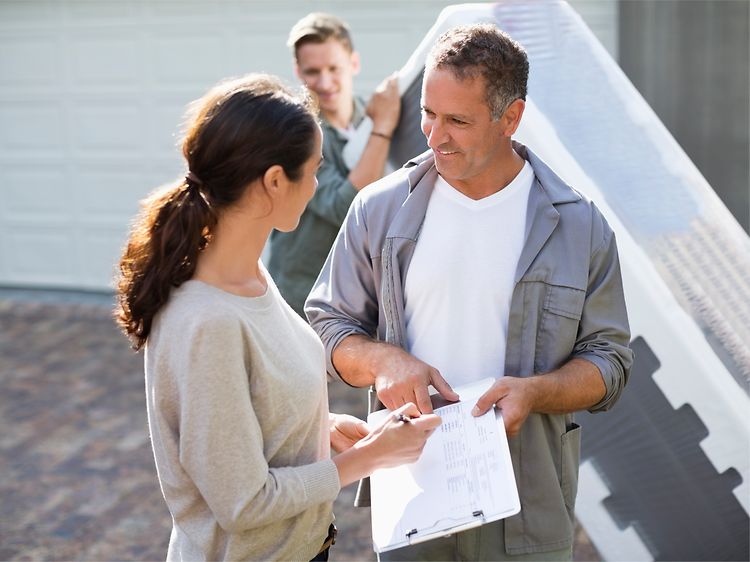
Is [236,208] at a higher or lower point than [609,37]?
higher

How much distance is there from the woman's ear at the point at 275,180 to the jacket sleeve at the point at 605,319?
2.88 ft

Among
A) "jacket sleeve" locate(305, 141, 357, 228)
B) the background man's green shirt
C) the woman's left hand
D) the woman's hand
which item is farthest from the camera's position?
the background man's green shirt

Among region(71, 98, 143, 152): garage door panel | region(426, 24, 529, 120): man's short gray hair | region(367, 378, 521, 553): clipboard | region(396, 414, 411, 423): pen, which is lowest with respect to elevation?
region(71, 98, 143, 152): garage door panel

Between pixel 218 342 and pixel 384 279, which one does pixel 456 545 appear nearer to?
pixel 384 279

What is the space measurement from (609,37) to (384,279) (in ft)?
16.2

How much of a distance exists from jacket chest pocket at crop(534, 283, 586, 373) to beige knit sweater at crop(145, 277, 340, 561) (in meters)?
0.63

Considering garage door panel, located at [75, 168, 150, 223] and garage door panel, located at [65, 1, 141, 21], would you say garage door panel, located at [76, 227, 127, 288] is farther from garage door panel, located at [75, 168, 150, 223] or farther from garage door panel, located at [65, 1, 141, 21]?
garage door panel, located at [65, 1, 141, 21]

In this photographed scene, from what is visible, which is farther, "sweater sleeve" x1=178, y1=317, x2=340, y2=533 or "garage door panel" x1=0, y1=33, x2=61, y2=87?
"garage door panel" x1=0, y1=33, x2=61, y2=87

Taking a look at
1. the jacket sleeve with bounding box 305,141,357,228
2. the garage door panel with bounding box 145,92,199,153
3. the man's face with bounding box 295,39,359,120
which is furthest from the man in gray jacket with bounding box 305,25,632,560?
the garage door panel with bounding box 145,92,199,153

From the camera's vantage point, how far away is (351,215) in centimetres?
264

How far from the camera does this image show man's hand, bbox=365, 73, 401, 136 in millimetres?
3902

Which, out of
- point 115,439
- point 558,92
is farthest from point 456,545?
point 115,439

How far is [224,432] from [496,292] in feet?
2.95

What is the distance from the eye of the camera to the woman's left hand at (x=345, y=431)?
2369 mm
